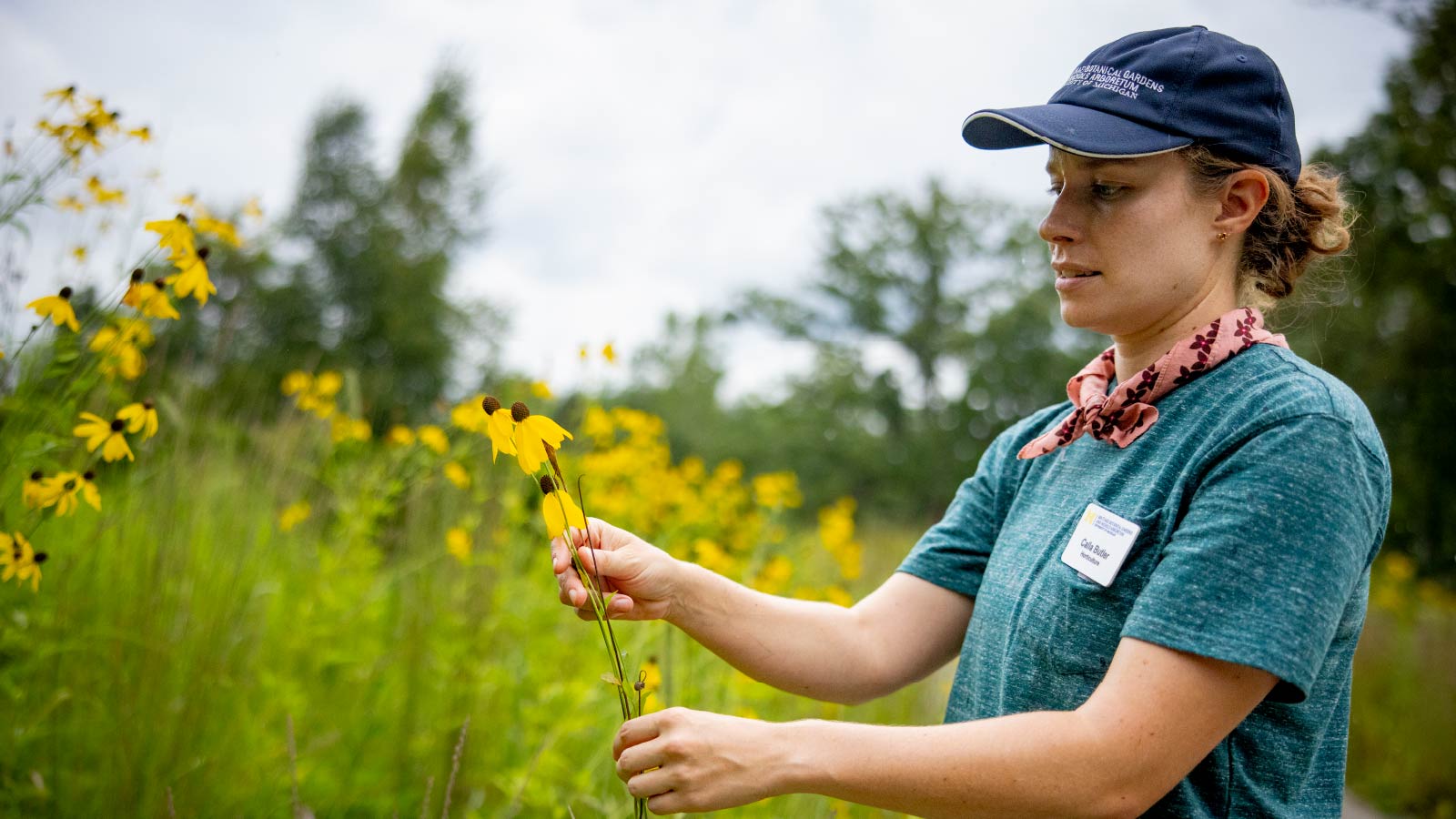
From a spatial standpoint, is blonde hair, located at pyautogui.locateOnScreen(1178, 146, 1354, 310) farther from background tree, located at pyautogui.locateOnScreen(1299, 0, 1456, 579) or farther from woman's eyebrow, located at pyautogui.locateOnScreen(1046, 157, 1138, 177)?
background tree, located at pyautogui.locateOnScreen(1299, 0, 1456, 579)

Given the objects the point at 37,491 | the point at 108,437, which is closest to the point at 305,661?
the point at 108,437

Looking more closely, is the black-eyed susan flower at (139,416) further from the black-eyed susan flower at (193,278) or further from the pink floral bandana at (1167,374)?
the pink floral bandana at (1167,374)

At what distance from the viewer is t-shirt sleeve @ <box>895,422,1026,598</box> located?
58.7 inches

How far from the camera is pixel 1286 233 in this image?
1322 mm

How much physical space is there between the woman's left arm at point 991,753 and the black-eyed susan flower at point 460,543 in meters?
1.74

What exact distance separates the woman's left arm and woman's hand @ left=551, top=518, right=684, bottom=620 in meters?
0.22

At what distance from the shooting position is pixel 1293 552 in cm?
96

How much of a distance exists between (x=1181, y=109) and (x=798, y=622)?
850 millimetres

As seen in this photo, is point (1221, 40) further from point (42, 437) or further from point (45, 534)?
point (45, 534)

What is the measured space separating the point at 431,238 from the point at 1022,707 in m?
17.2

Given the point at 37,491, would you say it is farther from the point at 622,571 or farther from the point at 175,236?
the point at 622,571

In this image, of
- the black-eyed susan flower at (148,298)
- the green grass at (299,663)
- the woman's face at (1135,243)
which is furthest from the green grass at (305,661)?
the woman's face at (1135,243)

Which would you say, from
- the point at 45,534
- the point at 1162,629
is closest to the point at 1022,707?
the point at 1162,629

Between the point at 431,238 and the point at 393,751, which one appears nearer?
the point at 393,751
